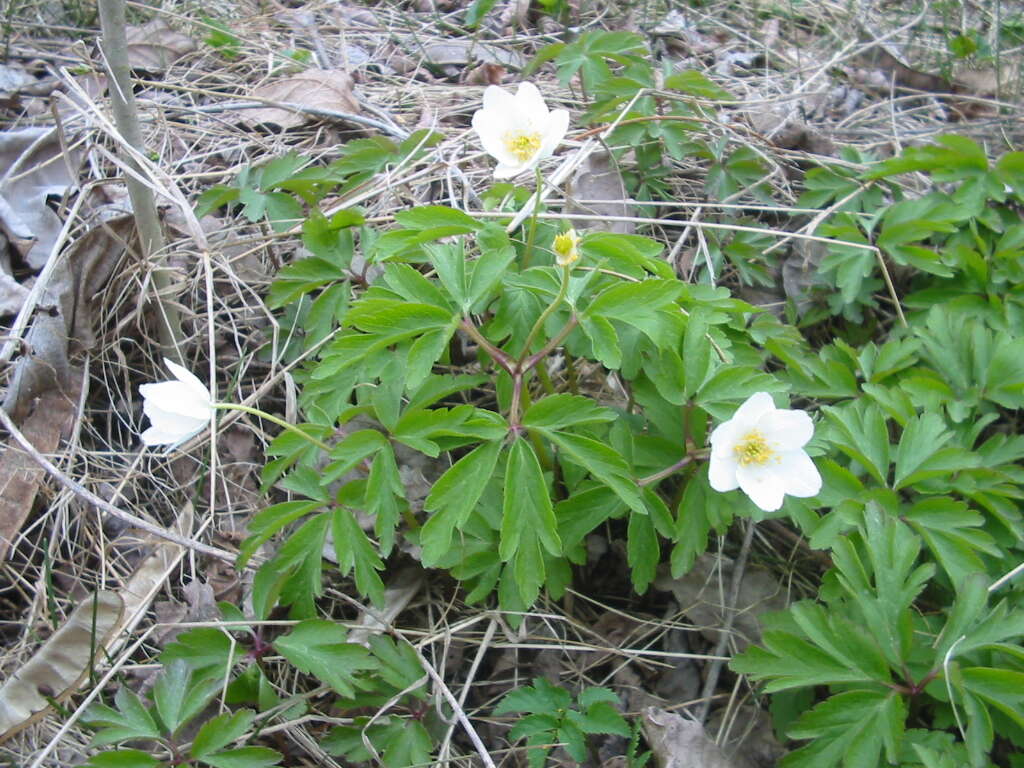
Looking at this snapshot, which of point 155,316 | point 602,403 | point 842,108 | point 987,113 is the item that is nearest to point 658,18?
point 842,108

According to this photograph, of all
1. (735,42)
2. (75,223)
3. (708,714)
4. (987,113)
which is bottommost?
(708,714)

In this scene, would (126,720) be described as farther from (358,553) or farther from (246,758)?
(358,553)

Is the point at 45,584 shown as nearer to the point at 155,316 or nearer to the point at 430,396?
the point at 155,316

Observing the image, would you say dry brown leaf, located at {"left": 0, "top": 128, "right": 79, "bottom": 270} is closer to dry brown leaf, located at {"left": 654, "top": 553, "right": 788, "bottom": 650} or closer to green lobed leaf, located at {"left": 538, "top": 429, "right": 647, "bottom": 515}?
green lobed leaf, located at {"left": 538, "top": 429, "right": 647, "bottom": 515}

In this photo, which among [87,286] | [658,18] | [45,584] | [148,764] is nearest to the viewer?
[148,764]

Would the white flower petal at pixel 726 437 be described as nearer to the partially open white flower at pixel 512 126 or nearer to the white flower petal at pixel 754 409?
the white flower petal at pixel 754 409

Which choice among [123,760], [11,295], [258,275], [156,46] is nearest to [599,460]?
[123,760]
